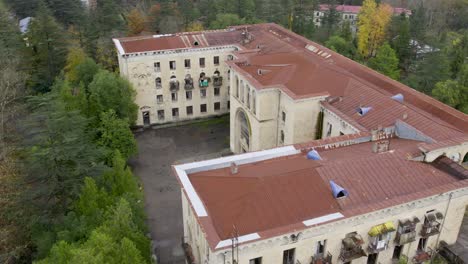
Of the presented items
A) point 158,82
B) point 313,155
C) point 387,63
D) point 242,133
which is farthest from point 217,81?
point 313,155

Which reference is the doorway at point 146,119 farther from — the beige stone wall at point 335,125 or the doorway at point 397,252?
the doorway at point 397,252

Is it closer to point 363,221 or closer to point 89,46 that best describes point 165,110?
point 89,46

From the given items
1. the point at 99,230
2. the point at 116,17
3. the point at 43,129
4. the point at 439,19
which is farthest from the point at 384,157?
the point at 439,19

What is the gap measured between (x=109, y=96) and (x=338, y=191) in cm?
3402

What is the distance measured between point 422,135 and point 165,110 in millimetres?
38240

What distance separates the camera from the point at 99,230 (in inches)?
1059

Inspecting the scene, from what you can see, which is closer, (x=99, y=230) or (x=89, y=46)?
(x=99, y=230)

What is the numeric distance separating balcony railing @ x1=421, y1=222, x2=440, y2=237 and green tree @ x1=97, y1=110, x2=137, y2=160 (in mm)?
32496

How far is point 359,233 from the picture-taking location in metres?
26.2

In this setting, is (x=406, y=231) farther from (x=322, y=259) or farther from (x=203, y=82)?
(x=203, y=82)

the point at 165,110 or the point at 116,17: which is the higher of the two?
the point at 116,17

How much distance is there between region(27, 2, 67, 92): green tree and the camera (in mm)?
64688

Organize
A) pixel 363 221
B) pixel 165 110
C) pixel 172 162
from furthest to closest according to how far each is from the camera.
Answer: pixel 165 110, pixel 172 162, pixel 363 221

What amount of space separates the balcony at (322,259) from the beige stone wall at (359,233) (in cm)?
30
